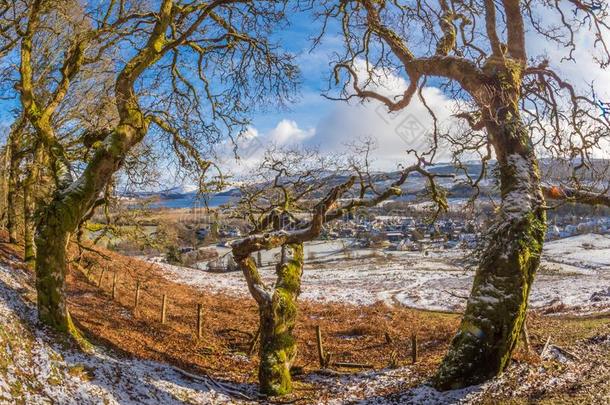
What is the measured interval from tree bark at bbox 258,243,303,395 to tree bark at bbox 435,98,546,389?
10.6 feet

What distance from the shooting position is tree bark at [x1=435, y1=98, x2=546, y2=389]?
852 cm

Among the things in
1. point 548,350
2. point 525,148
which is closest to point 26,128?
point 525,148

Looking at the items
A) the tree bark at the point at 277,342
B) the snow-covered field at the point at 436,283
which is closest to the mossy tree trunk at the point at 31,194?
the tree bark at the point at 277,342

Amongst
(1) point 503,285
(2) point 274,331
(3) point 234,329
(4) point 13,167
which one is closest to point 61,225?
(2) point 274,331

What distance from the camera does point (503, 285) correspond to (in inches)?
339

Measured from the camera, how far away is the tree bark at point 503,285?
28.0 ft

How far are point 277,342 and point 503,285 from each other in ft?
15.6

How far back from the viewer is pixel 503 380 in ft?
28.0

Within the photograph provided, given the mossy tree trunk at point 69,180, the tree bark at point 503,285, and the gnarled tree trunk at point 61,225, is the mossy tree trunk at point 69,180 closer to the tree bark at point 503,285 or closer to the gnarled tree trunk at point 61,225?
the gnarled tree trunk at point 61,225

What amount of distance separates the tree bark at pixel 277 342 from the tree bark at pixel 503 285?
3216 mm

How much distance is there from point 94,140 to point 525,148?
31.6 ft

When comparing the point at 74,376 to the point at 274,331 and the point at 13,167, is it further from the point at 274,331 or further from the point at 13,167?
the point at 13,167

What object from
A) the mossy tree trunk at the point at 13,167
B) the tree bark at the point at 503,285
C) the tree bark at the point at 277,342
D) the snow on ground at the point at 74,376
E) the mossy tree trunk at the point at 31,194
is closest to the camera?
the snow on ground at the point at 74,376

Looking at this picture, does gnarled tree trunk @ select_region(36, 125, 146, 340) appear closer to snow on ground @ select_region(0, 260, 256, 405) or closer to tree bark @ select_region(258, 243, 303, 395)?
snow on ground @ select_region(0, 260, 256, 405)
